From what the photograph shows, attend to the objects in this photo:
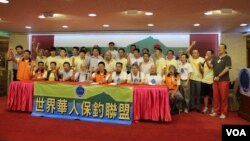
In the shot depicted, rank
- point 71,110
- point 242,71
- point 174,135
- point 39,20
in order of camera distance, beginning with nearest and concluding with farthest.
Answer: point 174,135 < point 71,110 < point 242,71 < point 39,20

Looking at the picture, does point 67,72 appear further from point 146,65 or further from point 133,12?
point 133,12

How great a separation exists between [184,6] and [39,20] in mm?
3590

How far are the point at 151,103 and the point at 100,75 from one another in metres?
1.40

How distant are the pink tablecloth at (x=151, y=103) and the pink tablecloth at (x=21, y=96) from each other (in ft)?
7.20

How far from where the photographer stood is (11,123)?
4.27 metres

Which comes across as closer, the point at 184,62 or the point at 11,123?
the point at 11,123

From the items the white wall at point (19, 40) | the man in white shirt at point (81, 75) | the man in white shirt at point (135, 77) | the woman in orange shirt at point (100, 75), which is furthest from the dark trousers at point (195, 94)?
the white wall at point (19, 40)

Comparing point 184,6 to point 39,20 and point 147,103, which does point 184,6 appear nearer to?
point 147,103

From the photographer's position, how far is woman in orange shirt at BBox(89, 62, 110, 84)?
16.9ft

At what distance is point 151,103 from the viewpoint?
4.39 metres

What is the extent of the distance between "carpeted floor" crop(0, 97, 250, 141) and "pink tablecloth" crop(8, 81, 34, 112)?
0.25 meters

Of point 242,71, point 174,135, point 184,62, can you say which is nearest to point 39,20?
point 184,62

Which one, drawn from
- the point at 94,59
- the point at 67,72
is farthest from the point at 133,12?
the point at 67,72

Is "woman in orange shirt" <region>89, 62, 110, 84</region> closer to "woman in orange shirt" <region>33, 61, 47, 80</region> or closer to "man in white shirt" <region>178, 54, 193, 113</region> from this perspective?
"woman in orange shirt" <region>33, 61, 47, 80</region>
